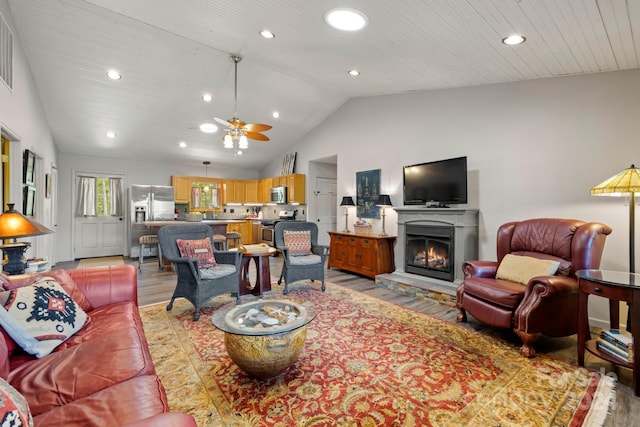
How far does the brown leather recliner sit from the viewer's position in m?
2.41

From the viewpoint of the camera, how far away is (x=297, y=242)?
448cm

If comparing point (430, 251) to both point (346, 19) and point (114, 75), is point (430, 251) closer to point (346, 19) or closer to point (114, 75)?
point (346, 19)

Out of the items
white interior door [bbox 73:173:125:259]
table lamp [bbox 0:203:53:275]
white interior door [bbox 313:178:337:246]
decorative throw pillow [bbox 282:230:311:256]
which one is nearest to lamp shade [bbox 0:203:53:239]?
table lamp [bbox 0:203:53:275]

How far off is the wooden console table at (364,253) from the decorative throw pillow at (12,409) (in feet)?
14.2

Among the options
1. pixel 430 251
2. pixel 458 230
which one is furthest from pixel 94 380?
pixel 430 251

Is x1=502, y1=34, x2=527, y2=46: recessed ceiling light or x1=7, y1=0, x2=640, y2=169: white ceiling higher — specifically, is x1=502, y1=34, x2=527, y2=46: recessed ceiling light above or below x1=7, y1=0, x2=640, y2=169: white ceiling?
below

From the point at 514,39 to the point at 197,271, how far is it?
12.0ft

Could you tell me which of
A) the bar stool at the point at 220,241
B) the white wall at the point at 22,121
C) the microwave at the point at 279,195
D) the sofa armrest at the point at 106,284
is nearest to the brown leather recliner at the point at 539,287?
the sofa armrest at the point at 106,284

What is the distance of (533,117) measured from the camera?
344cm

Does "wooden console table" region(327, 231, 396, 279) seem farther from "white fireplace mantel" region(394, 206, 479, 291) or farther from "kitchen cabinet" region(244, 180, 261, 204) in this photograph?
"kitchen cabinet" region(244, 180, 261, 204)

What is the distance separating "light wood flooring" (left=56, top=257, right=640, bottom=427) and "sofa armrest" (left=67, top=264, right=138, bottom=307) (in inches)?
56.7

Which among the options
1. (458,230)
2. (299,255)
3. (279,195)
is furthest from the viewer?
(279,195)

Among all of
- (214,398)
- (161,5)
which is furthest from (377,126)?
(214,398)

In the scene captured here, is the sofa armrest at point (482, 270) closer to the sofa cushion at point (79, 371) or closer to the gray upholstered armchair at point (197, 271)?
the gray upholstered armchair at point (197, 271)
